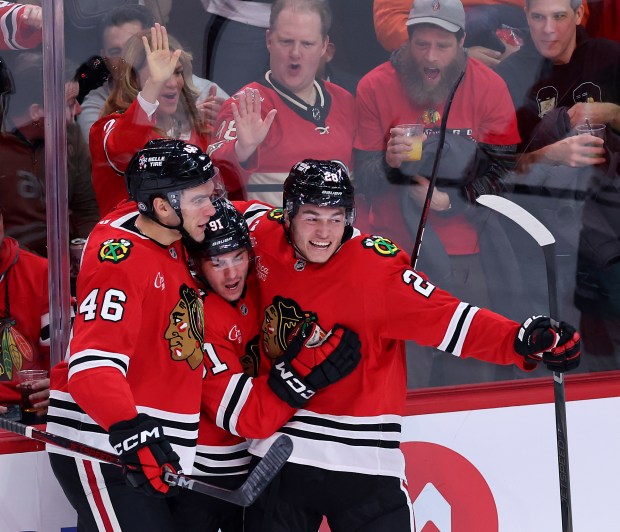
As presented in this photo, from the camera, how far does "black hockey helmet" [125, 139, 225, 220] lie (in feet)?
7.74

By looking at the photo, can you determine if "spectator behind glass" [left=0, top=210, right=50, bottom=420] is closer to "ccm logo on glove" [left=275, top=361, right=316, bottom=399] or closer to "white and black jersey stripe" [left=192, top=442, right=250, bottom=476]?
"white and black jersey stripe" [left=192, top=442, right=250, bottom=476]

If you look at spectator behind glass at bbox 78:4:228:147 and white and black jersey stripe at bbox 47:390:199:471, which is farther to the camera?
spectator behind glass at bbox 78:4:228:147

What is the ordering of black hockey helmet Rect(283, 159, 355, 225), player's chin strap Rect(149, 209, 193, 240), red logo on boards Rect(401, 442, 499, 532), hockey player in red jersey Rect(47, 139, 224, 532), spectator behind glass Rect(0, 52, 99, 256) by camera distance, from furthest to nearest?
red logo on boards Rect(401, 442, 499, 532)
spectator behind glass Rect(0, 52, 99, 256)
black hockey helmet Rect(283, 159, 355, 225)
player's chin strap Rect(149, 209, 193, 240)
hockey player in red jersey Rect(47, 139, 224, 532)

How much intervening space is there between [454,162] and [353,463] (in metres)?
1.06

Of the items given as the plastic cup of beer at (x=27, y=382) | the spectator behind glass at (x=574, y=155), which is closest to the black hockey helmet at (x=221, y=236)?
the plastic cup of beer at (x=27, y=382)

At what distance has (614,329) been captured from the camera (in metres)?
3.37

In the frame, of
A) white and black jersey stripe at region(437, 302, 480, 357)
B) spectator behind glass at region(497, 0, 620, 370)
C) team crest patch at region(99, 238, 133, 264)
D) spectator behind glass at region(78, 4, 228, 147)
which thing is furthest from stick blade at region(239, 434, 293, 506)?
spectator behind glass at region(497, 0, 620, 370)

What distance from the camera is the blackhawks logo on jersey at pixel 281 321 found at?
259 cm

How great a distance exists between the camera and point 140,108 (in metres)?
2.77

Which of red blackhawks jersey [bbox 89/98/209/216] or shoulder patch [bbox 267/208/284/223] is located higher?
red blackhawks jersey [bbox 89/98/209/216]

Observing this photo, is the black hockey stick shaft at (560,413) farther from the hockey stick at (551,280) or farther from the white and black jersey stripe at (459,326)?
the white and black jersey stripe at (459,326)

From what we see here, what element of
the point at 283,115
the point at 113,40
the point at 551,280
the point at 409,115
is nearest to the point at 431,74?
the point at 409,115

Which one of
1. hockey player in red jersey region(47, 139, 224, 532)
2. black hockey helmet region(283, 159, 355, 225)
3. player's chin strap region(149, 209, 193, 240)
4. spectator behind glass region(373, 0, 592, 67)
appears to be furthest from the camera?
spectator behind glass region(373, 0, 592, 67)

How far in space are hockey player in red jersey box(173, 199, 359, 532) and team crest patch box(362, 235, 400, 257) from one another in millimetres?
214
